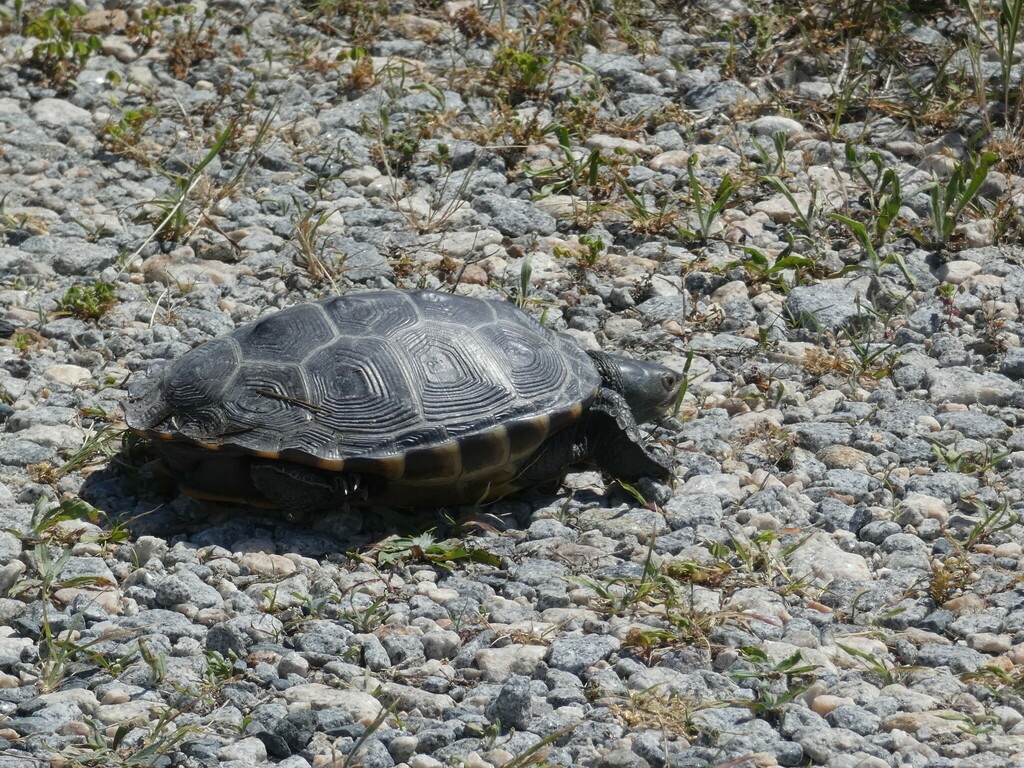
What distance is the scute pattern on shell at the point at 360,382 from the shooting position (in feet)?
15.3

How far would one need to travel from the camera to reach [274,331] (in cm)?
489

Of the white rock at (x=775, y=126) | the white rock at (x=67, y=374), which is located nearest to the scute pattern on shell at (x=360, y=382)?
the white rock at (x=67, y=374)

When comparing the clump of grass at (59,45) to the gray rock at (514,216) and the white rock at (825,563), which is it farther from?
the white rock at (825,563)

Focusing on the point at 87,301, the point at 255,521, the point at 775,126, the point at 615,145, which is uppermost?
the point at 775,126

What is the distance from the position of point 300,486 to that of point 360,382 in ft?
1.42

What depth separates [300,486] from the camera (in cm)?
467

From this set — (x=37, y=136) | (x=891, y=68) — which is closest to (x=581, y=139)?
(x=891, y=68)

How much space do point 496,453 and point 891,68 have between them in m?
4.64

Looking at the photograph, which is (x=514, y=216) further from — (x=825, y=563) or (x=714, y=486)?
(x=825, y=563)

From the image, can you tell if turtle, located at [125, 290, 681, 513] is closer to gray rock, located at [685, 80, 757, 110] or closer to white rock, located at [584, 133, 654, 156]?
white rock, located at [584, 133, 654, 156]

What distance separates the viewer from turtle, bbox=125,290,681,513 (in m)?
4.66

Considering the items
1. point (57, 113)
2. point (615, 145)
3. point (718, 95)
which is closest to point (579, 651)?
point (615, 145)

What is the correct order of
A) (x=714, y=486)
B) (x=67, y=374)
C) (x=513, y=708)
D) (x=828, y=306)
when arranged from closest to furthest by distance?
(x=513, y=708)
(x=714, y=486)
(x=67, y=374)
(x=828, y=306)

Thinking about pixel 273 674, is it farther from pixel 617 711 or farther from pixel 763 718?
pixel 763 718
